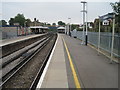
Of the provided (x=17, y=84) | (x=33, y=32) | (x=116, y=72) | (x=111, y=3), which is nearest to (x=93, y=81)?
(x=116, y=72)

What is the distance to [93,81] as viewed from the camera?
6957mm

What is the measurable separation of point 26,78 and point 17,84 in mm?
1225

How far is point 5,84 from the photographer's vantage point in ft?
26.1

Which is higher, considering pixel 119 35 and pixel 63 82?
pixel 119 35

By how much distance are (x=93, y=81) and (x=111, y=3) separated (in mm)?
6526

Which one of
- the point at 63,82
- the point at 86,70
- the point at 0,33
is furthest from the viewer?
the point at 0,33

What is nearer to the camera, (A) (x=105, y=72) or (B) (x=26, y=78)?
(A) (x=105, y=72)

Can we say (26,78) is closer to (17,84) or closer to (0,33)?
(17,84)

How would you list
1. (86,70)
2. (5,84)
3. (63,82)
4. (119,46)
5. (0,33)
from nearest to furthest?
(63,82) < (5,84) < (86,70) < (119,46) < (0,33)

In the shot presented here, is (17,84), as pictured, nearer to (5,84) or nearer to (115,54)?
(5,84)

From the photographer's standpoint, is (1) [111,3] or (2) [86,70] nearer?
(2) [86,70]

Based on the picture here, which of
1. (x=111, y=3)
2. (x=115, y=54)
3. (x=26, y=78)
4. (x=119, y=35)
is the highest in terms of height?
(x=111, y=3)

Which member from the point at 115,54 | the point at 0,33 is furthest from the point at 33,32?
the point at 115,54

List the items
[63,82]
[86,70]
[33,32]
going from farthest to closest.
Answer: [33,32] < [86,70] < [63,82]
